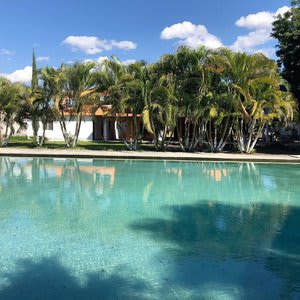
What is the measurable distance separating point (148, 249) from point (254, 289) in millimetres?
1737

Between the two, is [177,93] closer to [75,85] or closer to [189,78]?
[189,78]

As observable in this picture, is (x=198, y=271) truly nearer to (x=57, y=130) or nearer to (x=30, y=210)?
(x=30, y=210)

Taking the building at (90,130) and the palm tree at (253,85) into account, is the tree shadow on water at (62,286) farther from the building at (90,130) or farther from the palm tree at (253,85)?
the building at (90,130)

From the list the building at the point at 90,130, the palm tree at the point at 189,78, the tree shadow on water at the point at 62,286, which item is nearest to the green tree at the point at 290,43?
the palm tree at the point at 189,78

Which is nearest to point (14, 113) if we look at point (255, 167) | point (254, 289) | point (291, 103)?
point (255, 167)

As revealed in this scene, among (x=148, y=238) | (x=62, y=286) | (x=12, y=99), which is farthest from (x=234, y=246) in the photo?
(x=12, y=99)

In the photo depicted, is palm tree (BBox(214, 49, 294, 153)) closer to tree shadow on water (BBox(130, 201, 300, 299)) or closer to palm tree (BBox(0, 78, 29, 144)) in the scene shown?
tree shadow on water (BBox(130, 201, 300, 299))

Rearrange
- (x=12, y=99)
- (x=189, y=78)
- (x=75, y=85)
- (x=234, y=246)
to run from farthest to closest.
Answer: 1. (x=12, y=99)
2. (x=75, y=85)
3. (x=189, y=78)
4. (x=234, y=246)

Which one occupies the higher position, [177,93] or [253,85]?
[253,85]

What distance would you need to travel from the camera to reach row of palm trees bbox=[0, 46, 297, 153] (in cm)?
1838

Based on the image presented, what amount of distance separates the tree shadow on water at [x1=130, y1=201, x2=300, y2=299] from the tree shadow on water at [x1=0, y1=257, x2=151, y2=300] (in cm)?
63

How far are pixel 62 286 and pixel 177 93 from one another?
1565cm

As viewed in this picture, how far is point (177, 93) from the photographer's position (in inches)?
753

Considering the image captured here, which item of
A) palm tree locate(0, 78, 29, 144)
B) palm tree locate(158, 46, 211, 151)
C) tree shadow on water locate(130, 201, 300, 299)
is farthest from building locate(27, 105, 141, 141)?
tree shadow on water locate(130, 201, 300, 299)
